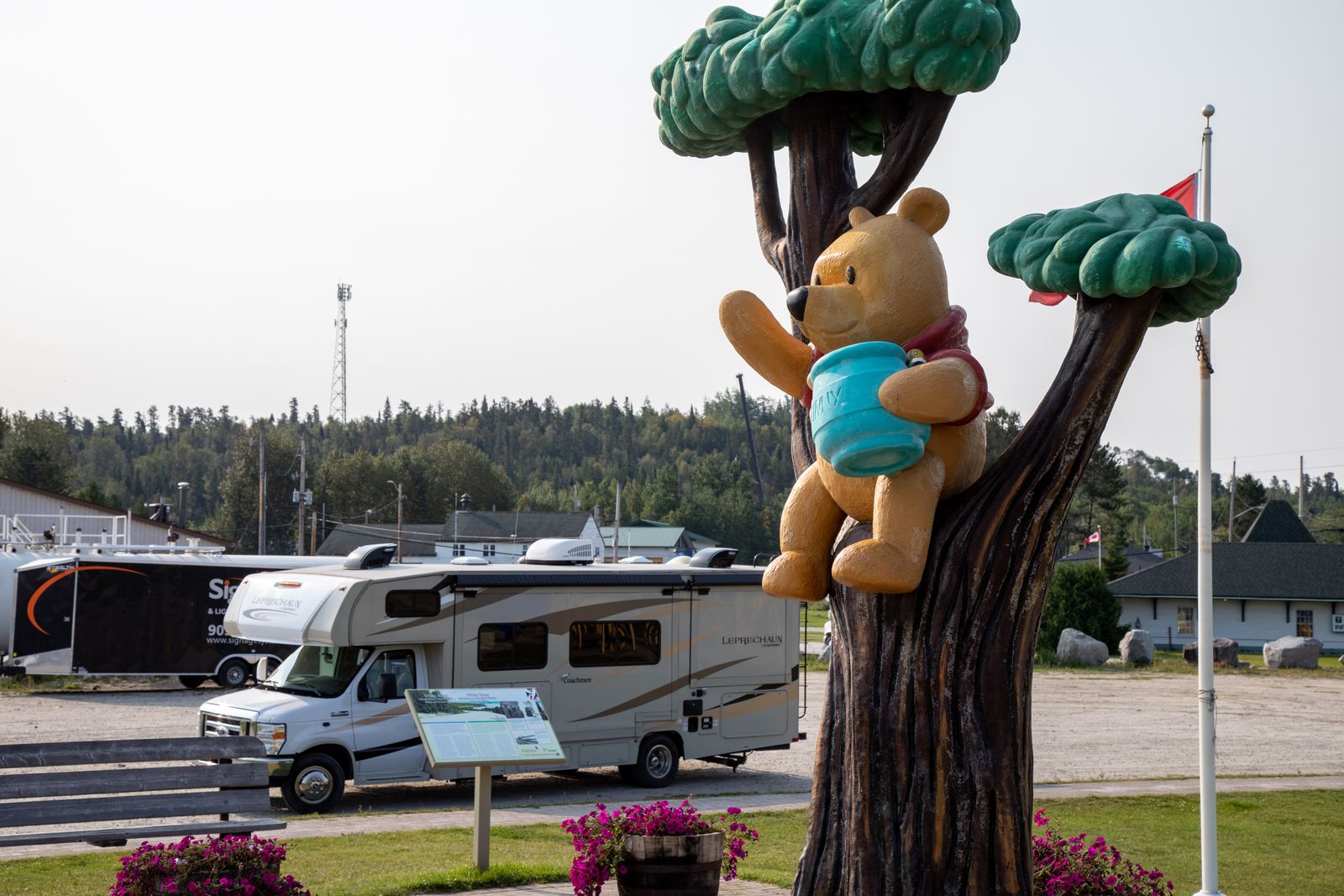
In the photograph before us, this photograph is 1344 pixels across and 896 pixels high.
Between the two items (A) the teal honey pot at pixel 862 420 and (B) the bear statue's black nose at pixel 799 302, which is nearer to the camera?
(A) the teal honey pot at pixel 862 420

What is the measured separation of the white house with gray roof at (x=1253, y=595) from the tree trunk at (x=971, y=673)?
43.3 metres

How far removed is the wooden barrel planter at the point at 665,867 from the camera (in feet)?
27.0

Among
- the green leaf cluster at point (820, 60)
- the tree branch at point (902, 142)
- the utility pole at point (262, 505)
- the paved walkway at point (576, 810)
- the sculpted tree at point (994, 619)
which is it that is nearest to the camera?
the sculpted tree at point (994, 619)

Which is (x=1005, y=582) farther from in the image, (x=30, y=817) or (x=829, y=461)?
(x=30, y=817)

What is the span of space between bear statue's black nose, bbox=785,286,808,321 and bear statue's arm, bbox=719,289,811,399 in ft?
1.96

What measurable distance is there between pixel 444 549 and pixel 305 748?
50751mm

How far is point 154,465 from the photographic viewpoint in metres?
143

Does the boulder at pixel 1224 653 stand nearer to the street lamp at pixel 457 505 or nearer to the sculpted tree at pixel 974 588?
the street lamp at pixel 457 505

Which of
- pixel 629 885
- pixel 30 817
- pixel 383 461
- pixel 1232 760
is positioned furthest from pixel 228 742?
pixel 383 461

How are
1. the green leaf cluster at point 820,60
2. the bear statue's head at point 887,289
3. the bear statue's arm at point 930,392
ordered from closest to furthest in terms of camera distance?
the bear statue's arm at point 930,392, the bear statue's head at point 887,289, the green leaf cluster at point 820,60

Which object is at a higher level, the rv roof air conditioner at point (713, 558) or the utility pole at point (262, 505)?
the utility pole at point (262, 505)

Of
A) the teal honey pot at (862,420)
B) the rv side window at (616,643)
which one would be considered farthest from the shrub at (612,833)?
the rv side window at (616,643)

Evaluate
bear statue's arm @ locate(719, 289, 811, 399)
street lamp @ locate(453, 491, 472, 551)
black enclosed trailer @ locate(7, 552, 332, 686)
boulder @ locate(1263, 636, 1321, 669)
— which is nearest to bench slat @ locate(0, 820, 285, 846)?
bear statue's arm @ locate(719, 289, 811, 399)

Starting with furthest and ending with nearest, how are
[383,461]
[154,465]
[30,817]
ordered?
[154,465]
[383,461]
[30,817]
